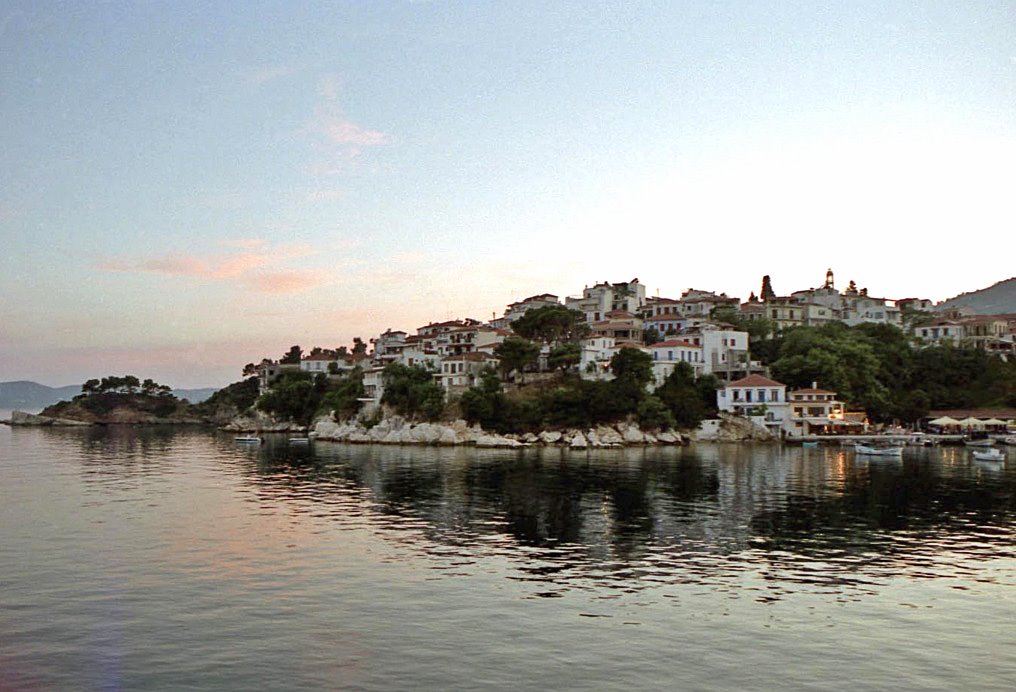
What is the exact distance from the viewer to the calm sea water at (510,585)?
18344mm

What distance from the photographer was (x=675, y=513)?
133 feet

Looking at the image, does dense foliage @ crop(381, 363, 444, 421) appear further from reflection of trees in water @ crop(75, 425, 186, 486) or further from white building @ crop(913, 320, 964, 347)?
white building @ crop(913, 320, 964, 347)

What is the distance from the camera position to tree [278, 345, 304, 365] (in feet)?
520

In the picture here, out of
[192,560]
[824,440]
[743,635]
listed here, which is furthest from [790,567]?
[824,440]

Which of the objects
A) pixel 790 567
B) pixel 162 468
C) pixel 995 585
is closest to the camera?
pixel 995 585

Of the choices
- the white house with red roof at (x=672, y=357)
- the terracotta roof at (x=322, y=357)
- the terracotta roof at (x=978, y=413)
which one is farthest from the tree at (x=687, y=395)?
the terracotta roof at (x=322, y=357)

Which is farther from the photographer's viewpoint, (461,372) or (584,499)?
(461,372)

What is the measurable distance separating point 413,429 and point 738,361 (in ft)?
143

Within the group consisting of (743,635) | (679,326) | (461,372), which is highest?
(679,326)

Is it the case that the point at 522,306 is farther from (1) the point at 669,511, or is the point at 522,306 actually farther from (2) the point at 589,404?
(1) the point at 669,511

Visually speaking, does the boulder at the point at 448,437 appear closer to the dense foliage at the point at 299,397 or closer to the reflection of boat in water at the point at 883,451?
the dense foliage at the point at 299,397

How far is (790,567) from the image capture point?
2859cm

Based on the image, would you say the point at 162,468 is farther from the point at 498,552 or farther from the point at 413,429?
the point at 498,552

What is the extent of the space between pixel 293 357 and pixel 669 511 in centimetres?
12999
